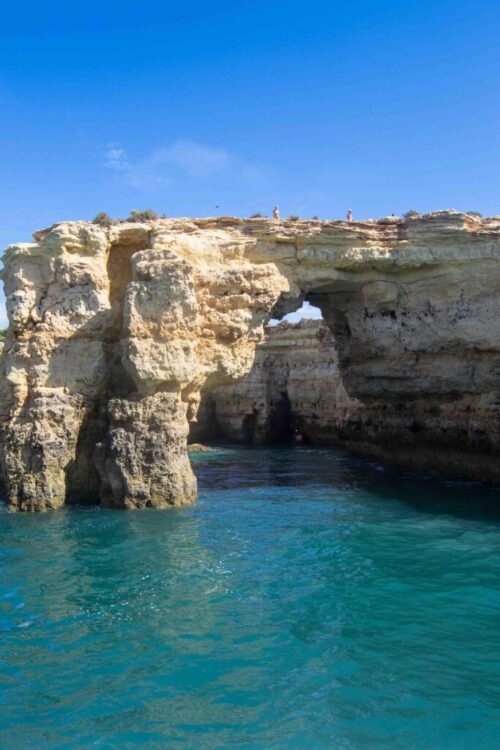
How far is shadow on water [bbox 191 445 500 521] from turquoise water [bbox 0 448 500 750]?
162 cm

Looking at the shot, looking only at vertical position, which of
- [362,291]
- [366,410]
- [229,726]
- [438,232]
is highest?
[438,232]

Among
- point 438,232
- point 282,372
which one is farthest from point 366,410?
point 282,372

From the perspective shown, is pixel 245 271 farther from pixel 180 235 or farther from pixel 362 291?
pixel 362 291

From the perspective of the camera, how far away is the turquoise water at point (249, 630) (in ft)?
23.3

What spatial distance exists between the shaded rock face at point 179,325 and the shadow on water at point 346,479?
219cm

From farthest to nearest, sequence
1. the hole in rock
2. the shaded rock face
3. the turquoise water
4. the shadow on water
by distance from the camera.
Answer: the hole in rock < the shadow on water < the shaded rock face < the turquoise water

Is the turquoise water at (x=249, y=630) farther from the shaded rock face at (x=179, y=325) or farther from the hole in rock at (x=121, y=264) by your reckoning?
the hole in rock at (x=121, y=264)

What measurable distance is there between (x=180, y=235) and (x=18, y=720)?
12793mm

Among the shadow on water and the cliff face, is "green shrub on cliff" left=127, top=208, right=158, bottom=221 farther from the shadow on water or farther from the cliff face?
the cliff face

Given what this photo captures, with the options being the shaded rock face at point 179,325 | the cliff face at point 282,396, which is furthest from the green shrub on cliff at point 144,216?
the cliff face at point 282,396

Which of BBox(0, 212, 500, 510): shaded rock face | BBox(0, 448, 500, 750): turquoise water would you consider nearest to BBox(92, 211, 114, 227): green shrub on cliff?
BBox(0, 212, 500, 510): shaded rock face

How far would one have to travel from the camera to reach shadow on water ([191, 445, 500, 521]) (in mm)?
17844

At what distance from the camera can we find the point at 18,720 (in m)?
7.18

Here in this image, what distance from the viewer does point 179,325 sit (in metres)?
16.5
